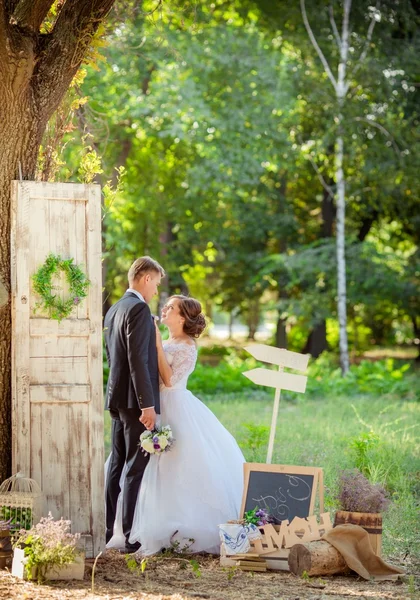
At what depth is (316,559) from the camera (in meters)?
5.02

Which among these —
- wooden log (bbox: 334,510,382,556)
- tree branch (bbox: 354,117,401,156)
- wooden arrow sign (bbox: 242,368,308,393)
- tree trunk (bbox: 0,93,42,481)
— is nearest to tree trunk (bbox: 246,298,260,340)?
tree branch (bbox: 354,117,401,156)

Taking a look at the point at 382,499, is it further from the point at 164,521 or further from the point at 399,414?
the point at 399,414

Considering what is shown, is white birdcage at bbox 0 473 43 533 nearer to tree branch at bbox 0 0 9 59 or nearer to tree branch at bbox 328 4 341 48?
tree branch at bbox 0 0 9 59

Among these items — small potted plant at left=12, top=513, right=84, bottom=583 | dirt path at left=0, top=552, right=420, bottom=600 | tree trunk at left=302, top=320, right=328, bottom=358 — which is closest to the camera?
dirt path at left=0, top=552, right=420, bottom=600

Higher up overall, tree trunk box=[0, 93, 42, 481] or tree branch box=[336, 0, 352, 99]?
tree branch box=[336, 0, 352, 99]

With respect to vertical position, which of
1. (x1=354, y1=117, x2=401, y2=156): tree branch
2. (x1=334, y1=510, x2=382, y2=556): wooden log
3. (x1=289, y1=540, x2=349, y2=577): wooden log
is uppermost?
(x1=354, y1=117, x2=401, y2=156): tree branch

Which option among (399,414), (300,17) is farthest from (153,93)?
(399,414)

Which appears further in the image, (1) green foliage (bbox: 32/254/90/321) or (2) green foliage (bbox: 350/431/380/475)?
(2) green foliage (bbox: 350/431/380/475)

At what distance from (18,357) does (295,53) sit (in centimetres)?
1476

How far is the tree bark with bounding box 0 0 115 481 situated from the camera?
5.43 m

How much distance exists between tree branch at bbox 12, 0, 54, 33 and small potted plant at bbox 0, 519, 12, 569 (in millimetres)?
3169

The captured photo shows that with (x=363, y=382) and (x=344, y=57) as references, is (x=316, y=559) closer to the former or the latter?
(x=363, y=382)

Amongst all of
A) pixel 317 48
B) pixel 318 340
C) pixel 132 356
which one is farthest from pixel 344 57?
pixel 132 356

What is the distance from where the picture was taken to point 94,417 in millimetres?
5430
